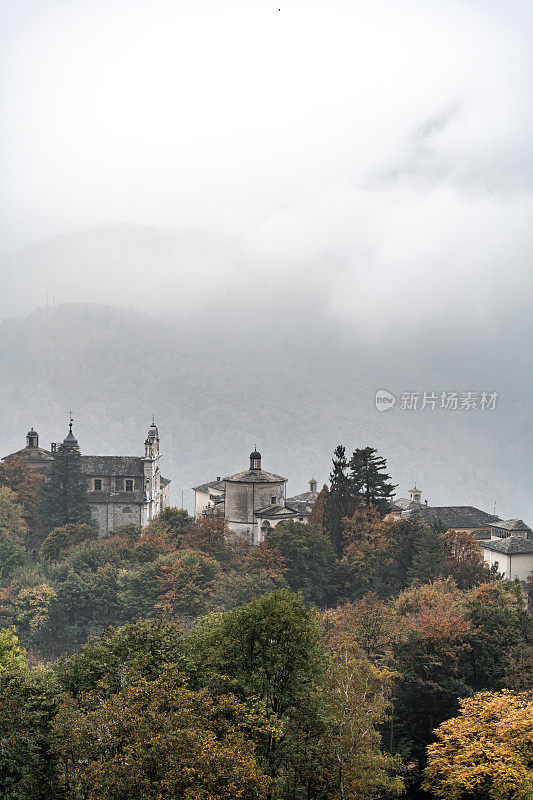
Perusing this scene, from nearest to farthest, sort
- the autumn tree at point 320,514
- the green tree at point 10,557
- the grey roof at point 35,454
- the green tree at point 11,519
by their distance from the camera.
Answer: the autumn tree at point 320,514, the green tree at point 10,557, the green tree at point 11,519, the grey roof at point 35,454

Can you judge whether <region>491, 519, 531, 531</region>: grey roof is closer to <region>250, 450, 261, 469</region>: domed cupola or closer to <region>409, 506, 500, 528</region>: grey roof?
<region>409, 506, 500, 528</region>: grey roof

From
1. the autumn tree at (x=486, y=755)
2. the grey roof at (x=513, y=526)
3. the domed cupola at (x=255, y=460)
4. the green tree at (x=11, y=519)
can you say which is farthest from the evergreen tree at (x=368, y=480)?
the autumn tree at (x=486, y=755)

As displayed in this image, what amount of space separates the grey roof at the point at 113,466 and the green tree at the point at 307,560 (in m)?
25.7

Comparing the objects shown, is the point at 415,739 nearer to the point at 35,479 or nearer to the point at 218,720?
the point at 218,720

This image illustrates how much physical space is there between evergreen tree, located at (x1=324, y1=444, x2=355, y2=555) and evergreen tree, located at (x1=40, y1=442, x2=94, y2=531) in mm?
25230

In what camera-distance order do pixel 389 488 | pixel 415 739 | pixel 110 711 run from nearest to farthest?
pixel 110 711, pixel 415 739, pixel 389 488

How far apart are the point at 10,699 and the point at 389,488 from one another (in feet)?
157

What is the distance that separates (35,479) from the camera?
7519 cm

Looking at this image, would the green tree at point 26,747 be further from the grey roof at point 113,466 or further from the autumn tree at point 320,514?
the grey roof at point 113,466

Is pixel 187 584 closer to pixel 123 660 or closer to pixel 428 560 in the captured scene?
pixel 428 560

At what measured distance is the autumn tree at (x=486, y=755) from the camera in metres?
24.5

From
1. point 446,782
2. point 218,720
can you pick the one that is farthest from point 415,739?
point 218,720

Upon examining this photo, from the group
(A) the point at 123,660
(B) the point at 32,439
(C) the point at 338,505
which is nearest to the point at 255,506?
(C) the point at 338,505

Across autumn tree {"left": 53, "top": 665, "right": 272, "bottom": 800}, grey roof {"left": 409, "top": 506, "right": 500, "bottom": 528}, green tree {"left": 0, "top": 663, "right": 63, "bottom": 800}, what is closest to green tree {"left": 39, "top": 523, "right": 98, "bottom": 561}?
grey roof {"left": 409, "top": 506, "right": 500, "bottom": 528}
